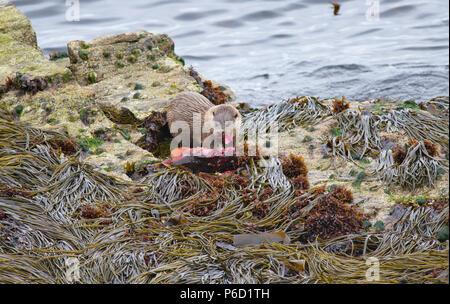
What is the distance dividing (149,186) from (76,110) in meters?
1.95

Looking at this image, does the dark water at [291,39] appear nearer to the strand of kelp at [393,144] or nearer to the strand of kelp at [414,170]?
the strand of kelp at [393,144]

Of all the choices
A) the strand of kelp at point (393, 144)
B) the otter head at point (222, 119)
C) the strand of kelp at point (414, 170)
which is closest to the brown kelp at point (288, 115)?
the strand of kelp at point (393, 144)

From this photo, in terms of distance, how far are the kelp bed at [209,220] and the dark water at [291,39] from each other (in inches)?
171

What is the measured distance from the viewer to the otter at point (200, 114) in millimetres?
6086

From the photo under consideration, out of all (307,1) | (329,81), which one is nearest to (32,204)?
(329,81)

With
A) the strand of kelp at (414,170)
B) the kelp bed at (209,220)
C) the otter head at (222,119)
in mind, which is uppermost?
the otter head at (222,119)

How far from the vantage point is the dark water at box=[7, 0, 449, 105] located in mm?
10258

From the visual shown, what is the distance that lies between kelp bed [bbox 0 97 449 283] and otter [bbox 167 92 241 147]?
2.66 feet

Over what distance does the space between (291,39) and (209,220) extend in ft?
34.5

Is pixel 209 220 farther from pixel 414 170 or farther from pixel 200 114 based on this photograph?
pixel 200 114

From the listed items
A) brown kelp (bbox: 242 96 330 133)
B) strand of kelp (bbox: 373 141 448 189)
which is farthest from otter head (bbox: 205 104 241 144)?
strand of kelp (bbox: 373 141 448 189)

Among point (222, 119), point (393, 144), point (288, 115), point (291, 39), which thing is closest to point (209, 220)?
point (222, 119)

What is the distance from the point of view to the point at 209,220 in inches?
180
